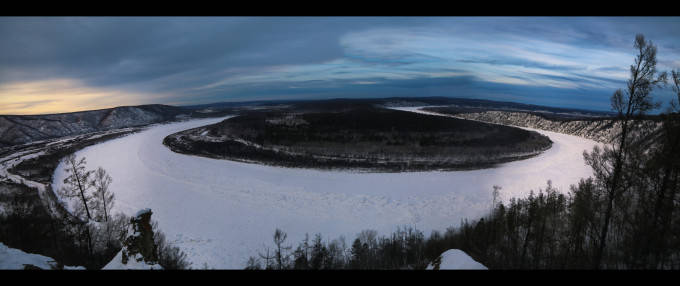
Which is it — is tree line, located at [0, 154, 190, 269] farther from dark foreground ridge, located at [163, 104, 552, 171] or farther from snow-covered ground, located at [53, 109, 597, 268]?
dark foreground ridge, located at [163, 104, 552, 171]

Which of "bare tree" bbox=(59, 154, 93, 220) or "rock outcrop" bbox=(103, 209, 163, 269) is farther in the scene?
"bare tree" bbox=(59, 154, 93, 220)

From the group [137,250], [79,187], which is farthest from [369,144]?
[137,250]

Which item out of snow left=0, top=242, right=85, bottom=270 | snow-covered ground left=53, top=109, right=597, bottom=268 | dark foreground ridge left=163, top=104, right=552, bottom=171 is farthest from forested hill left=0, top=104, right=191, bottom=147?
snow left=0, top=242, right=85, bottom=270

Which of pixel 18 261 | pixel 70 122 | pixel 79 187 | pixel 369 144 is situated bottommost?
pixel 79 187

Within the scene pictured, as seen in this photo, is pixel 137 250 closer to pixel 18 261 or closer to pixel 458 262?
pixel 18 261

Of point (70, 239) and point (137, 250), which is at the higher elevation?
point (137, 250)
